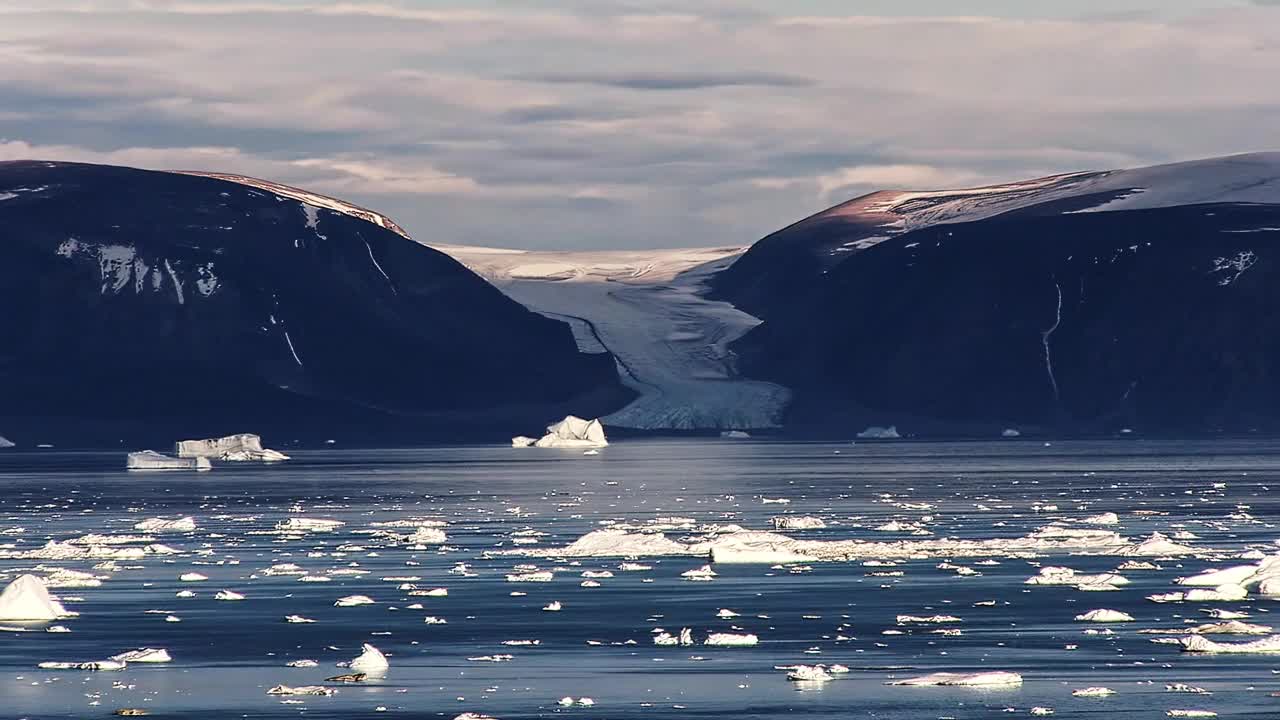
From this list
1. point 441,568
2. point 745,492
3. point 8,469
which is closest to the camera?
point 441,568

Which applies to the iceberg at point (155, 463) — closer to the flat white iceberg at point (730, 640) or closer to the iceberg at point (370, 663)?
the flat white iceberg at point (730, 640)

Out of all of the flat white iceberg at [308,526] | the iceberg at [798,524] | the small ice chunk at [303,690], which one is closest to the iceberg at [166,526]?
the flat white iceberg at [308,526]

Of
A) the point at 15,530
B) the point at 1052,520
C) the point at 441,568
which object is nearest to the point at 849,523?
the point at 1052,520

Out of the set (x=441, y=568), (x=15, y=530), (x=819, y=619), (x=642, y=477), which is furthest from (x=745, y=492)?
(x=819, y=619)

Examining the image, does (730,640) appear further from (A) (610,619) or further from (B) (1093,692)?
(B) (1093,692)

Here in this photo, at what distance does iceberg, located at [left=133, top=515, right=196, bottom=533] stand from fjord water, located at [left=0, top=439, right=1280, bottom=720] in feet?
1.78

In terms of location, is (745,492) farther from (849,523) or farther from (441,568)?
(441,568)

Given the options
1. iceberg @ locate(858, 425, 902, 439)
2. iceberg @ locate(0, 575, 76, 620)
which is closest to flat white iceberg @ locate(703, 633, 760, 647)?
iceberg @ locate(0, 575, 76, 620)

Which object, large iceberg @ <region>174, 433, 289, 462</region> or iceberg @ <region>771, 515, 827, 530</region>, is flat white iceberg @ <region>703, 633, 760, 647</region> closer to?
iceberg @ <region>771, 515, 827, 530</region>

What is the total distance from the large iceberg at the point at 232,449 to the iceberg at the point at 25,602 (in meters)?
92.9

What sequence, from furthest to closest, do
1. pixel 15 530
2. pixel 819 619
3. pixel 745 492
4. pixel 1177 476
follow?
pixel 1177 476 → pixel 745 492 → pixel 15 530 → pixel 819 619

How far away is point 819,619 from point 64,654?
10.6 metres

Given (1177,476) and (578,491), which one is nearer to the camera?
(578,491)

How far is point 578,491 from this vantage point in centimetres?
7469
